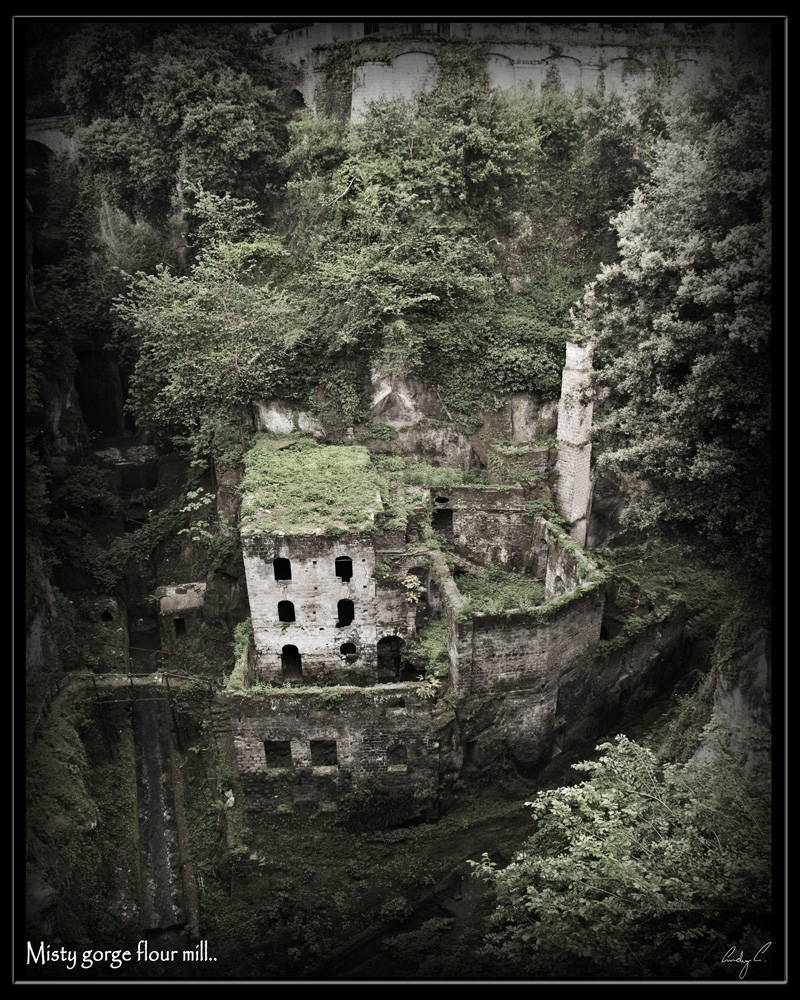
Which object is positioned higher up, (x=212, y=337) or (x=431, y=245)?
(x=431, y=245)

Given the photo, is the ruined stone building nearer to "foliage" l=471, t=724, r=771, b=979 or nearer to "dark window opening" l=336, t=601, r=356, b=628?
"dark window opening" l=336, t=601, r=356, b=628

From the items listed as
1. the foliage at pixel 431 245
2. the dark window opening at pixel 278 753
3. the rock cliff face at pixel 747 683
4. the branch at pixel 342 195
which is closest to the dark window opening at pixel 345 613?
the dark window opening at pixel 278 753

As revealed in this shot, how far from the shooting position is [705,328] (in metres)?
13.5

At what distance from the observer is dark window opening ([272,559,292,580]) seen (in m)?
18.7

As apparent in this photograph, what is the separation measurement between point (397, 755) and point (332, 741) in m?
1.55

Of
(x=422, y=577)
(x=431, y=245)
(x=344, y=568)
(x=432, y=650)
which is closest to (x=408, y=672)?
(x=432, y=650)

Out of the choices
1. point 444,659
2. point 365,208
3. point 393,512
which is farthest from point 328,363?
point 444,659

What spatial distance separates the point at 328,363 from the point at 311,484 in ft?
19.3

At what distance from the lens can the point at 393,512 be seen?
65.0ft

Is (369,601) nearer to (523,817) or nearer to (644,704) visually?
(523,817)

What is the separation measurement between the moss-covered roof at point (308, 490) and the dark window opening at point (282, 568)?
0.94 meters

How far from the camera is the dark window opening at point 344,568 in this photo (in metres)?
18.8

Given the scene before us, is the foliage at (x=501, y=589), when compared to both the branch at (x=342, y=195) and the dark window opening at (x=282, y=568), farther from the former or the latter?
the branch at (x=342, y=195)
